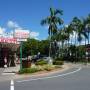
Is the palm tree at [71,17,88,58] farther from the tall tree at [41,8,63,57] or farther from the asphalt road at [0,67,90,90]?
the asphalt road at [0,67,90,90]

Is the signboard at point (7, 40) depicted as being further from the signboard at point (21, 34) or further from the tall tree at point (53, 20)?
the tall tree at point (53, 20)

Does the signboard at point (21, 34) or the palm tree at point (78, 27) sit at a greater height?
the palm tree at point (78, 27)

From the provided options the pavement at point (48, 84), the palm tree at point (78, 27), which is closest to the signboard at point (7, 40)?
the pavement at point (48, 84)

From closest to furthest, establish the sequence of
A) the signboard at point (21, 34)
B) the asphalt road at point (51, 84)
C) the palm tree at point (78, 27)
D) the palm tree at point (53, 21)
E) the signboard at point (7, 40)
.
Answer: the asphalt road at point (51, 84)
the signboard at point (21, 34)
the signboard at point (7, 40)
the palm tree at point (53, 21)
the palm tree at point (78, 27)

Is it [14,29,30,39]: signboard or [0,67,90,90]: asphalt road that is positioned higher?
[14,29,30,39]: signboard

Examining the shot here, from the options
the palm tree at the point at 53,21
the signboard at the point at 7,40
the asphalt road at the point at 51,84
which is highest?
the palm tree at the point at 53,21

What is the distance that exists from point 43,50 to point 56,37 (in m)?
37.4

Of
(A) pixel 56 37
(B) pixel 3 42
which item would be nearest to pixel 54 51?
(A) pixel 56 37

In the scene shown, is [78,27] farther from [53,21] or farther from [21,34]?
[21,34]

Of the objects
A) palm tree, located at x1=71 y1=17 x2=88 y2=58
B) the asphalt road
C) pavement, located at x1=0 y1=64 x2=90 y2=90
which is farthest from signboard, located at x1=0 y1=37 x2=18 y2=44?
palm tree, located at x1=71 y1=17 x2=88 y2=58

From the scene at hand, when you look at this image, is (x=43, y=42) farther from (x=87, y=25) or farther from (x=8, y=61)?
(x=8, y=61)

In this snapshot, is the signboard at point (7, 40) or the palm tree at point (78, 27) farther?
the palm tree at point (78, 27)

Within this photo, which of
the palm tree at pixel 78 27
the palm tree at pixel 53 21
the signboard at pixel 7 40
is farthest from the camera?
the palm tree at pixel 78 27

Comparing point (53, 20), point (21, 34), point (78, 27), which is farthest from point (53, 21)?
point (21, 34)
